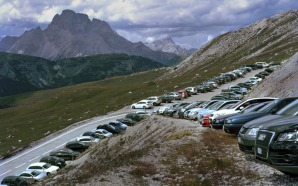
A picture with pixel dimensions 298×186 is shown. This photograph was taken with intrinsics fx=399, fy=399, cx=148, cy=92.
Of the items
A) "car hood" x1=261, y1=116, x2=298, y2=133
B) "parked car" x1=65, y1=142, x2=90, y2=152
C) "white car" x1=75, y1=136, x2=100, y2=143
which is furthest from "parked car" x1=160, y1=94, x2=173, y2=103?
"car hood" x1=261, y1=116, x2=298, y2=133

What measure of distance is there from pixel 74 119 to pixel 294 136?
267 ft

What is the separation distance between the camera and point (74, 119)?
8869cm

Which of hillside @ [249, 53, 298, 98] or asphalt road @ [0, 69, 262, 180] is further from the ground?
hillside @ [249, 53, 298, 98]

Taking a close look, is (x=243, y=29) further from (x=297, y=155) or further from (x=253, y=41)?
(x=297, y=155)

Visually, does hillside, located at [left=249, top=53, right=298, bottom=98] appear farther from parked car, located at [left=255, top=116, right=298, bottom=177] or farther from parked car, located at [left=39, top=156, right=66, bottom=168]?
parked car, located at [left=255, top=116, right=298, bottom=177]

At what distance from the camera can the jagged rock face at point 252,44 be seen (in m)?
143

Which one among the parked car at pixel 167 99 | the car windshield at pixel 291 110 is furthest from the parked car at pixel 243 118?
the parked car at pixel 167 99

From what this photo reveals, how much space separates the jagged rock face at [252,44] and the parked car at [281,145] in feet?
391

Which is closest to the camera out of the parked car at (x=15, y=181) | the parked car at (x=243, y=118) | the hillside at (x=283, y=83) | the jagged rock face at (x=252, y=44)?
the parked car at (x=243, y=118)

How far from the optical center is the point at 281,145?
1019 centimetres

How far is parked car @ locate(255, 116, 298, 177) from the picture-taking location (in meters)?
10.1

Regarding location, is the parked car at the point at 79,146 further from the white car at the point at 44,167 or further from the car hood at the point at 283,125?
the car hood at the point at 283,125

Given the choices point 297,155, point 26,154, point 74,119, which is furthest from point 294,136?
point 74,119

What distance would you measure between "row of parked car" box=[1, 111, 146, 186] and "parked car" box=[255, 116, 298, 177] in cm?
2445
